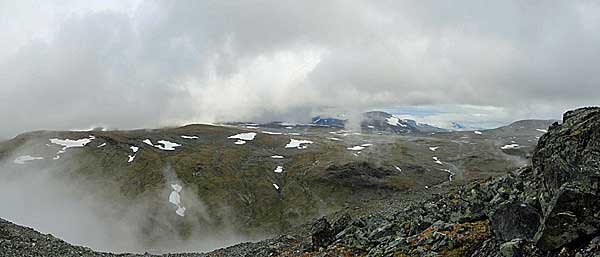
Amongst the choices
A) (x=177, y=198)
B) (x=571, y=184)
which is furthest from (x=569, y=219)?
(x=177, y=198)

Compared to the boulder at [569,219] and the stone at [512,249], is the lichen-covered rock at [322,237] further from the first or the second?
the boulder at [569,219]

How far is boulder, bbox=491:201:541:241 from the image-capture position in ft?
56.4

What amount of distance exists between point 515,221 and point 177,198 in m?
169

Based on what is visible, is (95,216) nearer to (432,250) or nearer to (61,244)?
(61,244)

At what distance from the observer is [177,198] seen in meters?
175

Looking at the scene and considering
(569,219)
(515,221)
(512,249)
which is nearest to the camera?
(569,219)

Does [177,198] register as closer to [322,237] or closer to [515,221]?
[322,237]

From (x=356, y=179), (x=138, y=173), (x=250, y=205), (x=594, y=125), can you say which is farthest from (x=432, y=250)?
(x=138, y=173)

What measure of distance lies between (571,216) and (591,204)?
77 centimetres

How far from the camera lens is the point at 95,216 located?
539ft

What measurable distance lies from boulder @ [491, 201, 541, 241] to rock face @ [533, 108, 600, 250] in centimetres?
68

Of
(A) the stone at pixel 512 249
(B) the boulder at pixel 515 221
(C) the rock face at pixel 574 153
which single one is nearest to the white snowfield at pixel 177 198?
(B) the boulder at pixel 515 221

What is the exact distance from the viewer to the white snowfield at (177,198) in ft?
537

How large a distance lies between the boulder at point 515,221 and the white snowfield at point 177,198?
153946 mm
